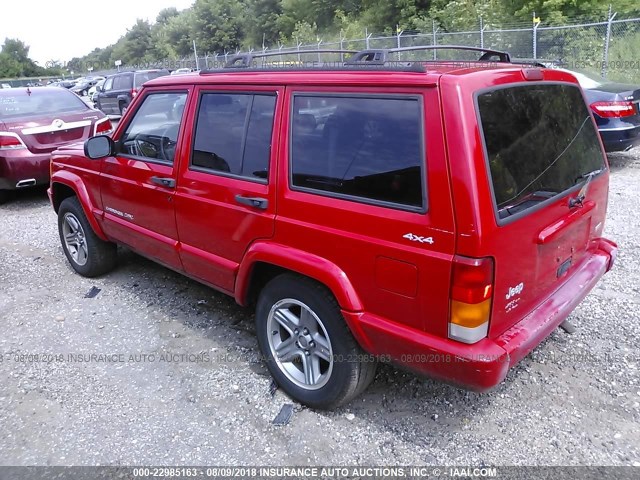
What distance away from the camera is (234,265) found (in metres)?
3.15

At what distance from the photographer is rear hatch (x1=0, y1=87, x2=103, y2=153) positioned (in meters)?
7.38

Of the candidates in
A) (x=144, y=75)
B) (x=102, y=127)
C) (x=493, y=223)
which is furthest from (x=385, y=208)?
(x=144, y=75)

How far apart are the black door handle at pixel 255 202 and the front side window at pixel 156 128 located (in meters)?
0.85

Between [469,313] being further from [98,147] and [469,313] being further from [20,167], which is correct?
[20,167]

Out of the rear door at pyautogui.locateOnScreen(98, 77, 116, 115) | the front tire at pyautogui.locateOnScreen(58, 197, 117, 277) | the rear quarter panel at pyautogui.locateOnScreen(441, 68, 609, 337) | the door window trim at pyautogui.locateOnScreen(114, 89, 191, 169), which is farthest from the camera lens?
the rear door at pyautogui.locateOnScreen(98, 77, 116, 115)

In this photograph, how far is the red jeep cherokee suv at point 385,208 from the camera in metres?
2.19

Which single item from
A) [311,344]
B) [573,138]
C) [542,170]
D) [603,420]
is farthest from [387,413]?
[573,138]

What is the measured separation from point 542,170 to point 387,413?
1.55 metres

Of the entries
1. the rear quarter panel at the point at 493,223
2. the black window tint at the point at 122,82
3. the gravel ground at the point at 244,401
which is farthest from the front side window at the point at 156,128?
the black window tint at the point at 122,82

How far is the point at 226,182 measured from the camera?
10.1 feet

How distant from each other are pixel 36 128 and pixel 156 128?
4.68 meters

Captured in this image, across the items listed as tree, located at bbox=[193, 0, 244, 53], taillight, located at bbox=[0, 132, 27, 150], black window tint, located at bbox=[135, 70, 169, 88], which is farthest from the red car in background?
tree, located at bbox=[193, 0, 244, 53]

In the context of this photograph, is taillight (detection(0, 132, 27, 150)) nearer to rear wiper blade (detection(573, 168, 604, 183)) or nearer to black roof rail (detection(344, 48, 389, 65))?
black roof rail (detection(344, 48, 389, 65))

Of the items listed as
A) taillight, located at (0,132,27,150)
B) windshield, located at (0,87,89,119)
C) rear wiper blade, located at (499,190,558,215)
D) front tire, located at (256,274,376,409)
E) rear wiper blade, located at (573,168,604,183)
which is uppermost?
windshield, located at (0,87,89,119)
